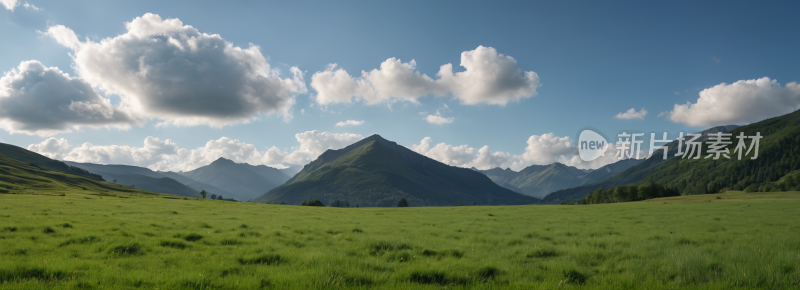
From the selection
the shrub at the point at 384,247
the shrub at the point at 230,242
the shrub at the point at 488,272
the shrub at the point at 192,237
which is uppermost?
the shrub at the point at 488,272

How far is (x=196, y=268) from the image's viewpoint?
33.7 feet

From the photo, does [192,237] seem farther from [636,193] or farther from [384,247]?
[636,193]

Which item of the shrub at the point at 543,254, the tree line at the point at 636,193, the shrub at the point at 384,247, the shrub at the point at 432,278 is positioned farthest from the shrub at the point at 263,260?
the tree line at the point at 636,193

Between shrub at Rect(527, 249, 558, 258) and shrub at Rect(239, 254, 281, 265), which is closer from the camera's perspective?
shrub at Rect(239, 254, 281, 265)

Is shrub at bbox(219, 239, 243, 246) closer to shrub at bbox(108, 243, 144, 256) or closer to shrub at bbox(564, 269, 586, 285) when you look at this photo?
shrub at bbox(108, 243, 144, 256)

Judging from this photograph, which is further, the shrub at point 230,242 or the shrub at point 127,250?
the shrub at point 230,242

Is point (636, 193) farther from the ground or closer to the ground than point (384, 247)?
farther from the ground

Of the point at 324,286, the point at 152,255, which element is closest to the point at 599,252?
the point at 324,286

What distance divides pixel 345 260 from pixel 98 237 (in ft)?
42.9

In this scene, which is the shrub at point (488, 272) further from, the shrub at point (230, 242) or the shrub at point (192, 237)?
the shrub at point (192, 237)

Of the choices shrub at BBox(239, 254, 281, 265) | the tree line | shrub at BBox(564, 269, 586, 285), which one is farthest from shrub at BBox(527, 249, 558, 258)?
the tree line

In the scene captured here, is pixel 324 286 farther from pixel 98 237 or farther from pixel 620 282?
pixel 98 237

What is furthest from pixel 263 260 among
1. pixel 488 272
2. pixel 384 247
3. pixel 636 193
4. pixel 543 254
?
pixel 636 193

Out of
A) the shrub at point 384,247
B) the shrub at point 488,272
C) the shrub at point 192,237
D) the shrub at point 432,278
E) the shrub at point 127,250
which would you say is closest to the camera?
the shrub at point 432,278
